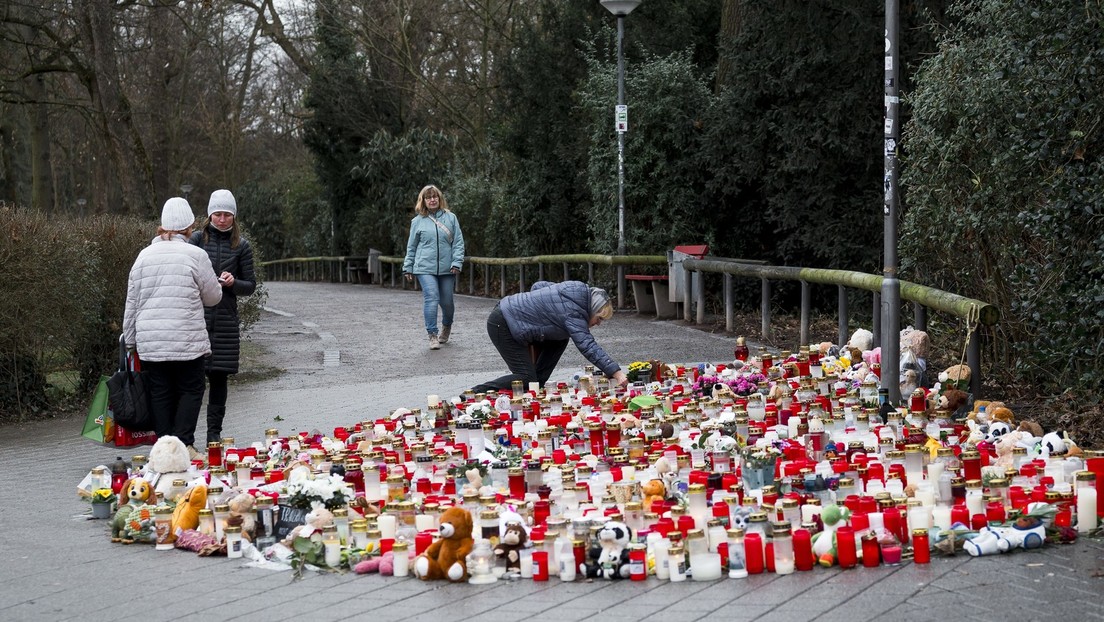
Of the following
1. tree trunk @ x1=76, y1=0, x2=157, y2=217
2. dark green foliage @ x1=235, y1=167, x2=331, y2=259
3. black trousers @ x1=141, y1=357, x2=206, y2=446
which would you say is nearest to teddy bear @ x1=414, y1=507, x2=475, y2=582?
black trousers @ x1=141, y1=357, x2=206, y2=446

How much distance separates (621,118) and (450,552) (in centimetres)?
1411

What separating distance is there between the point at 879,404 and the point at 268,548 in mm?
4558

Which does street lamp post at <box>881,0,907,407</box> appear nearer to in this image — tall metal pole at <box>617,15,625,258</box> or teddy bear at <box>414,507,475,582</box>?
teddy bear at <box>414,507,475,582</box>

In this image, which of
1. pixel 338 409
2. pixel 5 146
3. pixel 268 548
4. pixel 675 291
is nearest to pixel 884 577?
pixel 268 548

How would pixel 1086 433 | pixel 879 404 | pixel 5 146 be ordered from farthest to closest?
pixel 5 146 → pixel 879 404 → pixel 1086 433

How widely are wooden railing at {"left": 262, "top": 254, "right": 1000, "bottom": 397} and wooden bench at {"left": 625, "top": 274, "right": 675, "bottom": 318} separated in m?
0.23

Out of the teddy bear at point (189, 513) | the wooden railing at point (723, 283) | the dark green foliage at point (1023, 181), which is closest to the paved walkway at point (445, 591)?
the teddy bear at point (189, 513)

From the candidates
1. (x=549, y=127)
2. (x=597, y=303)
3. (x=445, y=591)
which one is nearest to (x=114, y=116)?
(x=549, y=127)

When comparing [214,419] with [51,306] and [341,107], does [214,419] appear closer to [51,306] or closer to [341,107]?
[51,306]

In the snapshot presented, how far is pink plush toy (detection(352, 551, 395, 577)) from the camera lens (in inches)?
238

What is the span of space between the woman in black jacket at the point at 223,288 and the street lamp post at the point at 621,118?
10.1 metres

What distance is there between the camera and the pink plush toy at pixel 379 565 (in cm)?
604

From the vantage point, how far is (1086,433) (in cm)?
855

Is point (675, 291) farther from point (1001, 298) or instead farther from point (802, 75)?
point (1001, 298)
